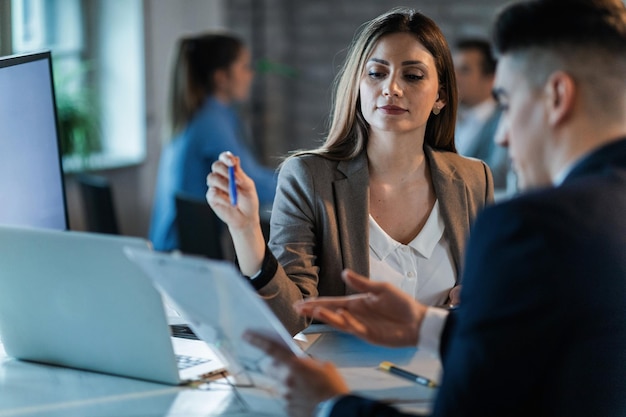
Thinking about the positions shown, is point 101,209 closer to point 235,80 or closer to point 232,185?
point 235,80

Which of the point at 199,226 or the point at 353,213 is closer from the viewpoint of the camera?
the point at 353,213

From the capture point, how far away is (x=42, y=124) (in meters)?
1.87

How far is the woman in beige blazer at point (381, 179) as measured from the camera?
6.55 feet

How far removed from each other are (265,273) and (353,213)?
331mm

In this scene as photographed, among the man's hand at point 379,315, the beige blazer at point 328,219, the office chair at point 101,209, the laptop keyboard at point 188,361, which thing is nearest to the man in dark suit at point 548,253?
the man's hand at point 379,315

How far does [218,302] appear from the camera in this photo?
1.24 meters

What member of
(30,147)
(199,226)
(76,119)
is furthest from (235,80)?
(30,147)

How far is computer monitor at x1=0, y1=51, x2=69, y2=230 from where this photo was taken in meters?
1.76

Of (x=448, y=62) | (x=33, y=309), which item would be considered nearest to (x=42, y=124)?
(x=33, y=309)

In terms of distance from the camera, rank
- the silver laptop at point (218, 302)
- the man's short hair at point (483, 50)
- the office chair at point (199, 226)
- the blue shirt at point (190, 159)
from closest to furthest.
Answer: the silver laptop at point (218, 302) → the office chair at point (199, 226) → the blue shirt at point (190, 159) → the man's short hair at point (483, 50)

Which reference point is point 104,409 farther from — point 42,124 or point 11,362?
point 42,124

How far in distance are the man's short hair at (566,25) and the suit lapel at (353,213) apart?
852mm

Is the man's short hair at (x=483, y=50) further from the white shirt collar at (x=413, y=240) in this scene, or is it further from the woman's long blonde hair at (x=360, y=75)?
the white shirt collar at (x=413, y=240)

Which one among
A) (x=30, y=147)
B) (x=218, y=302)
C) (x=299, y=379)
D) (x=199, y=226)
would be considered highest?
(x=30, y=147)
